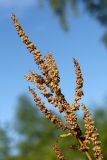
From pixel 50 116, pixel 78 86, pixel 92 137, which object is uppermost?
pixel 78 86

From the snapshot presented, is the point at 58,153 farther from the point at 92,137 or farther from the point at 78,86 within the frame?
the point at 78,86

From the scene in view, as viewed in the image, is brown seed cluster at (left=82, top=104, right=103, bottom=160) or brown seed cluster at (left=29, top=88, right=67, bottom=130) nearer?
brown seed cluster at (left=82, top=104, right=103, bottom=160)

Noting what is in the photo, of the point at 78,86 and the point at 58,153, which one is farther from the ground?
the point at 78,86

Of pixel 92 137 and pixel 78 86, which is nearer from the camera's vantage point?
pixel 92 137

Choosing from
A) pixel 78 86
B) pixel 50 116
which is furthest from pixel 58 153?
pixel 78 86

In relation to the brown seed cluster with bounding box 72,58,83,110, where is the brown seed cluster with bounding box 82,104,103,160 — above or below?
below

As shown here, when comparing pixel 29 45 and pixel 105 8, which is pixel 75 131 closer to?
pixel 29 45

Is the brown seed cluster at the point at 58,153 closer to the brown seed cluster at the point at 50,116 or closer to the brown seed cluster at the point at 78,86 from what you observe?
the brown seed cluster at the point at 50,116

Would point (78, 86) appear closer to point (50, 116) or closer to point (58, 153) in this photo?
point (50, 116)

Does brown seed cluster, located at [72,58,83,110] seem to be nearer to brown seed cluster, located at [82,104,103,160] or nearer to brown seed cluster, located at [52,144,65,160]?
brown seed cluster, located at [82,104,103,160]
